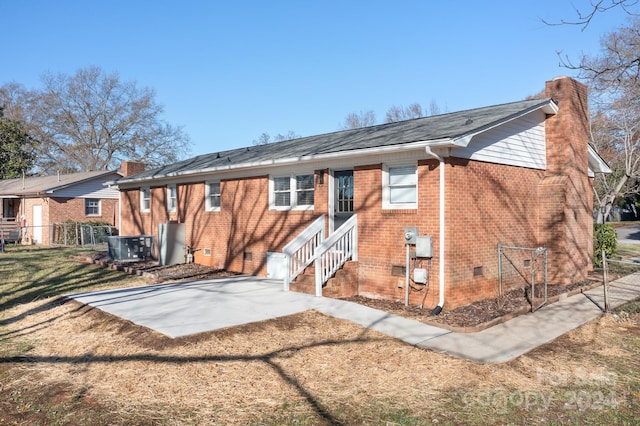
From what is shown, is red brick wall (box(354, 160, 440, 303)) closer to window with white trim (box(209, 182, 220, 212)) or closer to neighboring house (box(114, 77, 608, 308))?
neighboring house (box(114, 77, 608, 308))

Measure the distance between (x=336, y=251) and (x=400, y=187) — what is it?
204 cm

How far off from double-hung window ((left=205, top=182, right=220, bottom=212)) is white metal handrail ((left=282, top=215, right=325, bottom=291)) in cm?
511

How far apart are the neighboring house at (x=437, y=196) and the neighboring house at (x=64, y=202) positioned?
15.4 metres

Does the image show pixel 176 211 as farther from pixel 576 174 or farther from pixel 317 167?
pixel 576 174

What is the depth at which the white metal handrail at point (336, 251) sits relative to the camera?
32.3 feet

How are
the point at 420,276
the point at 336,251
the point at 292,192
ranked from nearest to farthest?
the point at 420,276 < the point at 336,251 < the point at 292,192

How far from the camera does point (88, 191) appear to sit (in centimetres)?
Result: 2808

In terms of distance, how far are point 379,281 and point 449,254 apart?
1.81 meters

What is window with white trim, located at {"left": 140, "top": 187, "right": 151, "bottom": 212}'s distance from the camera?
18.6m

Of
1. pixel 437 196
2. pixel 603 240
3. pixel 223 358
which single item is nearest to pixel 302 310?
pixel 223 358

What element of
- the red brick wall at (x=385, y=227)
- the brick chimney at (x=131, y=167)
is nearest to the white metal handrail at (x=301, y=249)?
the red brick wall at (x=385, y=227)

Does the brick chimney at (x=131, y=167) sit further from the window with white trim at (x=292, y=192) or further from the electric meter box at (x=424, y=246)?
the electric meter box at (x=424, y=246)

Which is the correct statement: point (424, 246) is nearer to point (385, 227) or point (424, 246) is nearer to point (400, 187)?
point (385, 227)

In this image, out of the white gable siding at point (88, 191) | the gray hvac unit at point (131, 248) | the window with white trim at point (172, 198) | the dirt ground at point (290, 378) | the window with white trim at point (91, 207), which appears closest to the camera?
the dirt ground at point (290, 378)
